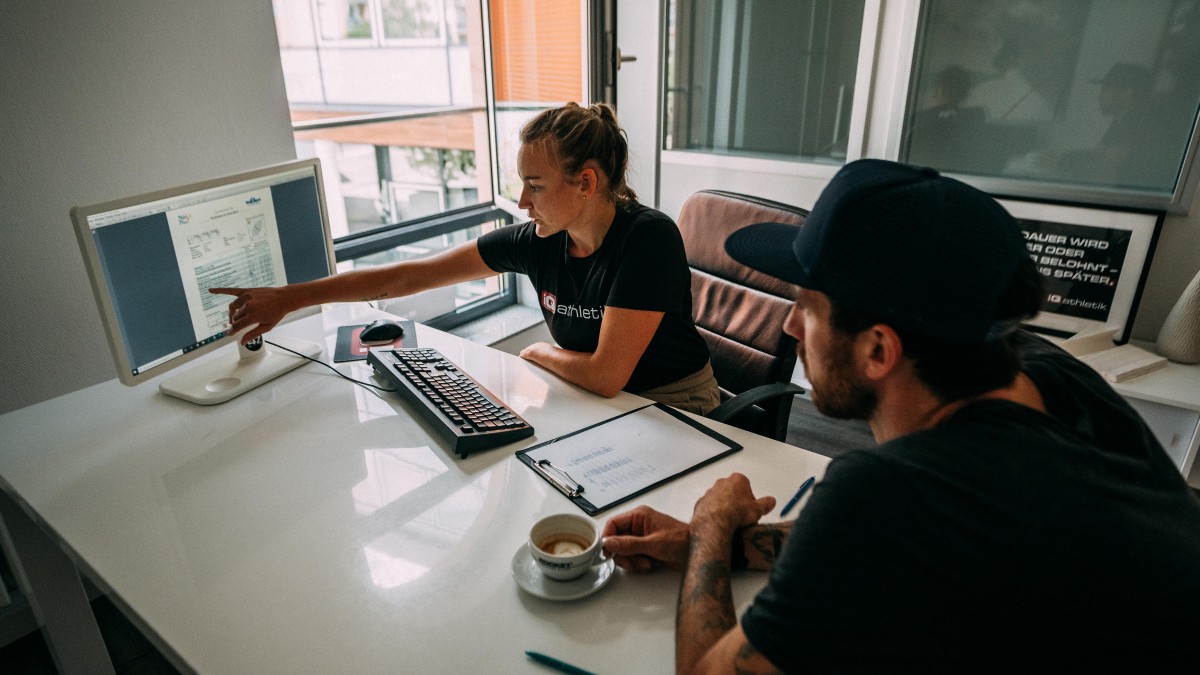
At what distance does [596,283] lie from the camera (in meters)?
1.67

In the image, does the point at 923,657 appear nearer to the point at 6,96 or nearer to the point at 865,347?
the point at 865,347

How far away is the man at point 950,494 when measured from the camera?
2.17 ft

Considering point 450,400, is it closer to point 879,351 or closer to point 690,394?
point 690,394

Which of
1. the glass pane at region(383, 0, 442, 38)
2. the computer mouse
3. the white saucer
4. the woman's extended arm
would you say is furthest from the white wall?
the glass pane at region(383, 0, 442, 38)

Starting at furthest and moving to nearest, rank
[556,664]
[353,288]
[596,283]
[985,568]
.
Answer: [353,288] < [596,283] < [556,664] < [985,568]

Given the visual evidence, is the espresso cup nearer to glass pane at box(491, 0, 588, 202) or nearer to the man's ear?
the man's ear

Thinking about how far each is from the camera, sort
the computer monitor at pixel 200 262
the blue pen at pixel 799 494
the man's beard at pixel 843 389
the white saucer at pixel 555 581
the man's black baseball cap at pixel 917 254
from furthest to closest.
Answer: the computer monitor at pixel 200 262 < the blue pen at pixel 799 494 < the white saucer at pixel 555 581 < the man's beard at pixel 843 389 < the man's black baseball cap at pixel 917 254

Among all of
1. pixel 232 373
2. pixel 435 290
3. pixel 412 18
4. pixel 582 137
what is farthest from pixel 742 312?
pixel 412 18

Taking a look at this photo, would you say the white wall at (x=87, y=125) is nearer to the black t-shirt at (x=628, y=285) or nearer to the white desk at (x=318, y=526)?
the white desk at (x=318, y=526)

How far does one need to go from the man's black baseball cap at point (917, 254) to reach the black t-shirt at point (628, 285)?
0.73 m

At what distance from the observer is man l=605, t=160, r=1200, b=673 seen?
66 cm

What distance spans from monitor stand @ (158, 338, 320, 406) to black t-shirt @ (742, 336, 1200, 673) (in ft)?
4.31

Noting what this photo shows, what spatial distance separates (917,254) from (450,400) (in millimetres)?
972

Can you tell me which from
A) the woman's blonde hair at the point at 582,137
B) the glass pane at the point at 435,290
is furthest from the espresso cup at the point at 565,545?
the glass pane at the point at 435,290
